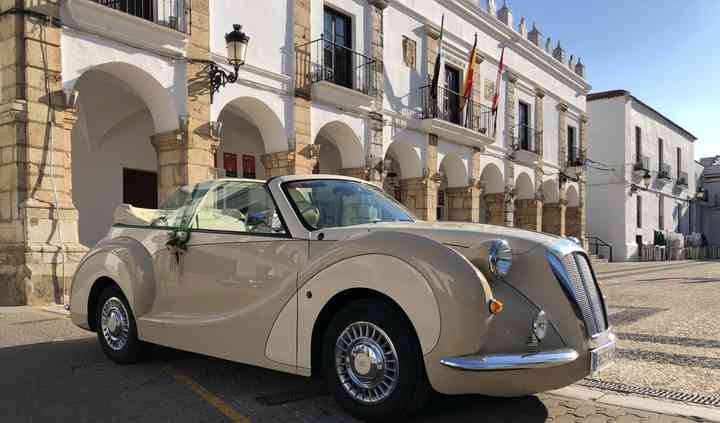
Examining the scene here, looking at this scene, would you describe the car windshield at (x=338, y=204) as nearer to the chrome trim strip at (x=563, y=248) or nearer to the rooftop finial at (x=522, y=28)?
the chrome trim strip at (x=563, y=248)

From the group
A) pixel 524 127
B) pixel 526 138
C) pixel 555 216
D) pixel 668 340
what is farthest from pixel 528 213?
pixel 668 340

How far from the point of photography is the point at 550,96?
2417 centimetres

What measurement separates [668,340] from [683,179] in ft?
123

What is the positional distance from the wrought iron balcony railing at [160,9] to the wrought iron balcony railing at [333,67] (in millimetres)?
2903

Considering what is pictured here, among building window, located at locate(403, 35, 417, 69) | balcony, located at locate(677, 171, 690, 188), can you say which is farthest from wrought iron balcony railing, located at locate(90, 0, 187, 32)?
balcony, located at locate(677, 171, 690, 188)

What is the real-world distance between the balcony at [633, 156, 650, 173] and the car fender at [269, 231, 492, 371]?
3000 cm

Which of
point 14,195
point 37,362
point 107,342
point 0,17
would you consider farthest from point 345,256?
point 0,17

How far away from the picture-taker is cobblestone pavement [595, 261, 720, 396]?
14.2 feet

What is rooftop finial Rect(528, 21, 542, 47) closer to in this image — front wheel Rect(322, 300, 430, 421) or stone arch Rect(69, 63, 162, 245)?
stone arch Rect(69, 63, 162, 245)

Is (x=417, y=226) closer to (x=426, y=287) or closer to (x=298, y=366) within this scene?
(x=426, y=287)

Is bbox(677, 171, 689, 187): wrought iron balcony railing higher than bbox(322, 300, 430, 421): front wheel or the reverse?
higher

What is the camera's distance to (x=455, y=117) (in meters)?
18.0

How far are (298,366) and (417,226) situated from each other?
3.73 ft

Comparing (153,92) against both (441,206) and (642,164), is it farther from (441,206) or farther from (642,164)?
(642,164)
